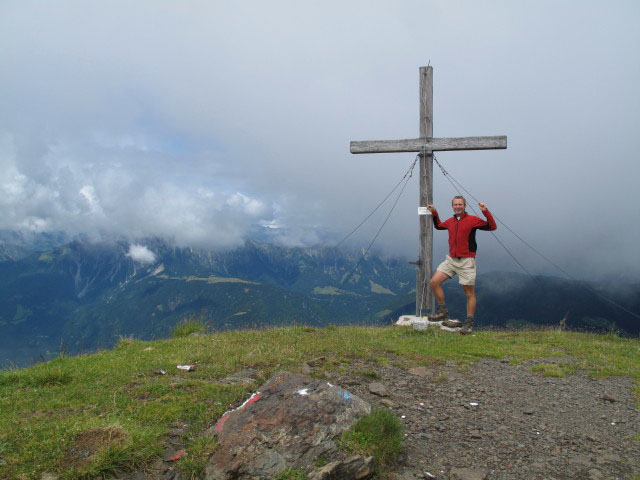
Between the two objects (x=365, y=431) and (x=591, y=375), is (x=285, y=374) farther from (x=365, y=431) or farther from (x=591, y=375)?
(x=591, y=375)

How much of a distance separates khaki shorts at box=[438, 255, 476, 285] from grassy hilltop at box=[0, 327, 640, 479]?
5.54 feet

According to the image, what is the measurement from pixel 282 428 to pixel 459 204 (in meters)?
9.25

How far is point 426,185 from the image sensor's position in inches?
541

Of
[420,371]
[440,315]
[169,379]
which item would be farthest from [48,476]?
[440,315]

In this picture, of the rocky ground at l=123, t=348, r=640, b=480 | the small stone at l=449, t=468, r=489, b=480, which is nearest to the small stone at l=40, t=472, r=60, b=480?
the rocky ground at l=123, t=348, r=640, b=480

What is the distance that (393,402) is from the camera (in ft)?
20.1

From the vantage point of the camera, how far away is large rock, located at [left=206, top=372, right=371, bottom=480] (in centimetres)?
415

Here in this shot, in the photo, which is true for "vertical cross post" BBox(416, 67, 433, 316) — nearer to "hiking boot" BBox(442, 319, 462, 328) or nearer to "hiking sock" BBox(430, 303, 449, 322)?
"hiking sock" BBox(430, 303, 449, 322)

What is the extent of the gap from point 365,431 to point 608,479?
258 cm

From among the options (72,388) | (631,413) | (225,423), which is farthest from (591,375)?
(72,388)

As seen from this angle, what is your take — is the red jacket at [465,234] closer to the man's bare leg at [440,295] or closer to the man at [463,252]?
the man at [463,252]

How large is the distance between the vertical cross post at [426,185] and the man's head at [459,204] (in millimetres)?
1755

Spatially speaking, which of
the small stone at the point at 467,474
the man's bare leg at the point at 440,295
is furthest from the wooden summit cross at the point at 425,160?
the small stone at the point at 467,474

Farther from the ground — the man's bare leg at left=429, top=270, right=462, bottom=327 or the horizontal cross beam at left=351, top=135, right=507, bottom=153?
the horizontal cross beam at left=351, top=135, right=507, bottom=153
